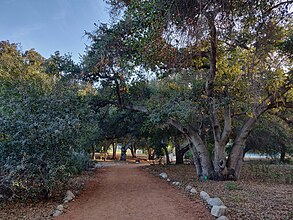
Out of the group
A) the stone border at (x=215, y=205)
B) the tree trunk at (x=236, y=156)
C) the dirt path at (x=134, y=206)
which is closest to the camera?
the stone border at (x=215, y=205)

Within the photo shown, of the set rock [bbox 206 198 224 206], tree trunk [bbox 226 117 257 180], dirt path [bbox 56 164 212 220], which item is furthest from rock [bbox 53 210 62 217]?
tree trunk [bbox 226 117 257 180]

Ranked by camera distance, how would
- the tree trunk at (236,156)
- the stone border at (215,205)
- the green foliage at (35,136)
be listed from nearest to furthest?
the stone border at (215,205) < the green foliage at (35,136) < the tree trunk at (236,156)

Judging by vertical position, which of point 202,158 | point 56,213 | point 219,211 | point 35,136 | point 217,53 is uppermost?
point 217,53

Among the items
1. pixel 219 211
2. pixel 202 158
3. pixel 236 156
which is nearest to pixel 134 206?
pixel 219 211

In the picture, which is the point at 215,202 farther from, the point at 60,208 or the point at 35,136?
the point at 35,136

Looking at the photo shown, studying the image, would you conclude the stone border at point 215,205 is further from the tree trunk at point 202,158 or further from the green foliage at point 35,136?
the green foliage at point 35,136

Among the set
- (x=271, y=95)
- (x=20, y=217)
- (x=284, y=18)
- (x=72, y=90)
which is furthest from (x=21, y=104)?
(x=271, y=95)

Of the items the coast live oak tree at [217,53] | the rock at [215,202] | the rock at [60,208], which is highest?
the coast live oak tree at [217,53]

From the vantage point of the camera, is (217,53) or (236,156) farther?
(236,156)

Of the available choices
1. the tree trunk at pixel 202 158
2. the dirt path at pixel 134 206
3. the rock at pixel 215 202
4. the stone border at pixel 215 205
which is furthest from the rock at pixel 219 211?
the tree trunk at pixel 202 158

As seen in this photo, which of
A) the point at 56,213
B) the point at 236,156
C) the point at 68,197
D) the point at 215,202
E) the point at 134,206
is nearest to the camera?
the point at 56,213

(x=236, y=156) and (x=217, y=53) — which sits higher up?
(x=217, y=53)

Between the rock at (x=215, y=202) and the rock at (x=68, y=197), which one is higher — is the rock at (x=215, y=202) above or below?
above

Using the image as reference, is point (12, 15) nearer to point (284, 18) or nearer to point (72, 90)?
point (72, 90)
